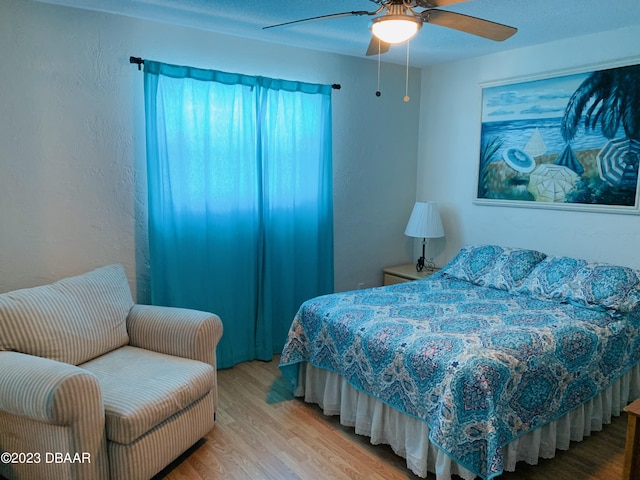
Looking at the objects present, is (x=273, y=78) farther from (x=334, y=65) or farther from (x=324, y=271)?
(x=324, y=271)

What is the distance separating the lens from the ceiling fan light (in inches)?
70.9

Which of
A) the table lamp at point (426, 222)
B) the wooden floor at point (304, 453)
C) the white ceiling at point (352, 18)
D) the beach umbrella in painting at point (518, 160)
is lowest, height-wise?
the wooden floor at point (304, 453)

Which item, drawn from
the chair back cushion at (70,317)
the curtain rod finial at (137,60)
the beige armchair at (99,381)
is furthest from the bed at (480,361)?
the curtain rod finial at (137,60)

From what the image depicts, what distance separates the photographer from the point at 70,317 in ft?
7.78

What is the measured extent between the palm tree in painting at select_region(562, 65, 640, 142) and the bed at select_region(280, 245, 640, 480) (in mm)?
934

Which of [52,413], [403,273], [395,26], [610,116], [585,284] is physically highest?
[395,26]

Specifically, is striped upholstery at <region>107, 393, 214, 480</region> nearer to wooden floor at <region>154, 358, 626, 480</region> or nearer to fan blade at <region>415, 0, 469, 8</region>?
wooden floor at <region>154, 358, 626, 480</region>

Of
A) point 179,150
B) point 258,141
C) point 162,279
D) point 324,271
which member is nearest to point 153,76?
point 179,150

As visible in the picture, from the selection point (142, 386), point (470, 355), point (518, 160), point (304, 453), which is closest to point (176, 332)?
point (142, 386)

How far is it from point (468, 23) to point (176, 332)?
2.11 metres

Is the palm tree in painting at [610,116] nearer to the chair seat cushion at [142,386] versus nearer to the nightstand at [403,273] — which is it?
the nightstand at [403,273]

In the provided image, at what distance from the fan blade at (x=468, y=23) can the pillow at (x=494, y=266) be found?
5.42 ft

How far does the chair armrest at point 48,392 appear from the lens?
177 cm

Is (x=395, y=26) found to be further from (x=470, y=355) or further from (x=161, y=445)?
(x=161, y=445)
